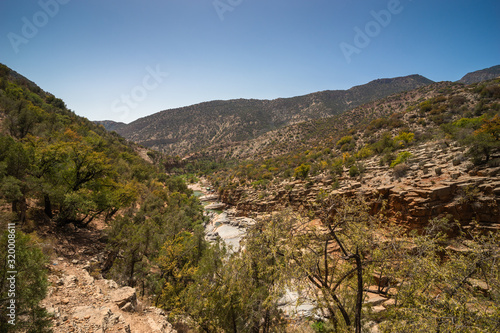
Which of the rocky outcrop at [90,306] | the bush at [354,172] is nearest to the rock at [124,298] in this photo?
the rocky outcrop at [90,306]

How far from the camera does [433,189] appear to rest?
10703 mm

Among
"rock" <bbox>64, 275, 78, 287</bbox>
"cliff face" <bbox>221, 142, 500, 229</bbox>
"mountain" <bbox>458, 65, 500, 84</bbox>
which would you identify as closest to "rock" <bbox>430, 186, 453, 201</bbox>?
"cliff face" <bbox>221, 142, 500, 229</bbox>

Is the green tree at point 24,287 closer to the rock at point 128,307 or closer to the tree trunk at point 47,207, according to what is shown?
the rock at point 128,307

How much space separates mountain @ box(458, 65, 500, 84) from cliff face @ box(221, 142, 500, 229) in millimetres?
135905

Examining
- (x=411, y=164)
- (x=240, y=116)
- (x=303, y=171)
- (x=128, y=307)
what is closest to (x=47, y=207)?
(x=128, y=307)

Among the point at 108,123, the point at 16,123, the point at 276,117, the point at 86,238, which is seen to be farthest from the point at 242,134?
the point at 108,123

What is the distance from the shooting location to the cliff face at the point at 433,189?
9.27m

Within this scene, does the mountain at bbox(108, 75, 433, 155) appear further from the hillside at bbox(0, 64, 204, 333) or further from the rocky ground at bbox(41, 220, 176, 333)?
the rocky ground at bbox(41, 220, 176, 333)

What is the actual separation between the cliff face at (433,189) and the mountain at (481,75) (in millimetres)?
135905

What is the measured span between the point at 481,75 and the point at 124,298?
552ft

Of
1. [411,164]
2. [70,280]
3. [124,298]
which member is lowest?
[124,298]

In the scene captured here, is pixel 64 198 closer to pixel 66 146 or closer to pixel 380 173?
pixel 66 146

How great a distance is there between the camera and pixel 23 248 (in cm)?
A: 452

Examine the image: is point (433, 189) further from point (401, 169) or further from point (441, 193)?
point (401, 169)
